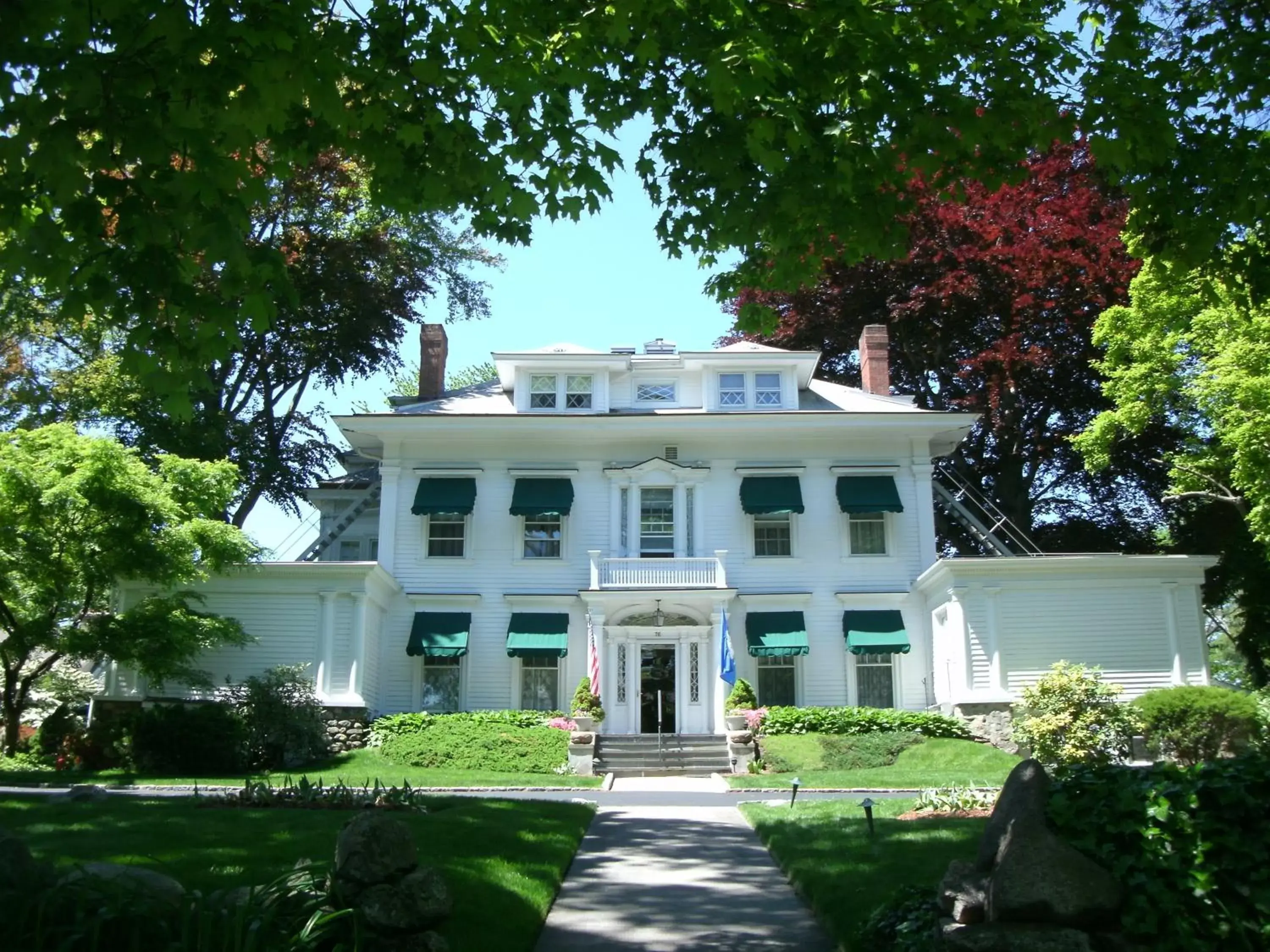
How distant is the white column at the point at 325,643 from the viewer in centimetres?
2558

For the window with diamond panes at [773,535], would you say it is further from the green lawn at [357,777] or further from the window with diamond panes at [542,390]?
the green lawn at [357,777]

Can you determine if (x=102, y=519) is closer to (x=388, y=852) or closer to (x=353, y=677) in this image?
(x=353, y=677)

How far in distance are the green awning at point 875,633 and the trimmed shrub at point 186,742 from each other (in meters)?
14.2

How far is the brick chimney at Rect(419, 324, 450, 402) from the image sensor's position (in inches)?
1238

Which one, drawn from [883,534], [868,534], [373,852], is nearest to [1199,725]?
[883,534]

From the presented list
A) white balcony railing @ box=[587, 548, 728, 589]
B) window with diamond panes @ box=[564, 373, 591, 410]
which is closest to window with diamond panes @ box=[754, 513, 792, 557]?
white balcony railing @ box=[587, 548, 728, 589]

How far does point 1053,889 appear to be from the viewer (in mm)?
5984

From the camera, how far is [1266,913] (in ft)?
18.9

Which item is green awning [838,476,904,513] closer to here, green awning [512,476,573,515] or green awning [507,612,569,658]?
green awning [512,476,573,515]

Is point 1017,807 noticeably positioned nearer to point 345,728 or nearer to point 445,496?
point 345,728

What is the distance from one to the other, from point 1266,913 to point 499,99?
6979mm

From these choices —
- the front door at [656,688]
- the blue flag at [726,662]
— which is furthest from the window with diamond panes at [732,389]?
the front door at [656,688]

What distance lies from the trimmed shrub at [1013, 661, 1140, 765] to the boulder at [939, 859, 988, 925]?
1482cm

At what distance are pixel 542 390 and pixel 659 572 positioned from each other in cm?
632
